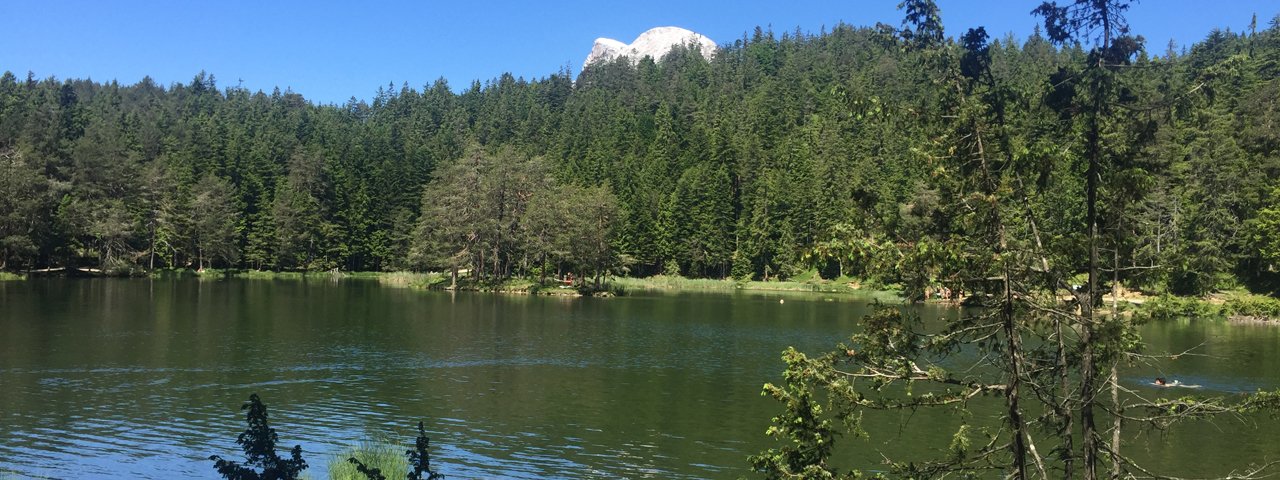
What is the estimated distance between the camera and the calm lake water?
20.7 metres

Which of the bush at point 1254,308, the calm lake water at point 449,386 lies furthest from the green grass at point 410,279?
the bush at point 1254,308

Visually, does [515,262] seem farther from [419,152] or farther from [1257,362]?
[1257,362]

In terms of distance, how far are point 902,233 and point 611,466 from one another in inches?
512

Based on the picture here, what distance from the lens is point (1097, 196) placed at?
32.6ft

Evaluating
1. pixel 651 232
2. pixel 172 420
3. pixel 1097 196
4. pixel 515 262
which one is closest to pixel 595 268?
pixel 515 262

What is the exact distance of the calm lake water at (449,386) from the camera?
20.7 meters

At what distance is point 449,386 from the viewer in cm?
3019

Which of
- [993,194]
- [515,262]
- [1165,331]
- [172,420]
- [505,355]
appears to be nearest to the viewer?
[993,194]

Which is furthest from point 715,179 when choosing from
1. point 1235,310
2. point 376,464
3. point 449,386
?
point 376,464

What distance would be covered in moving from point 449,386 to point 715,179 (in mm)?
88564

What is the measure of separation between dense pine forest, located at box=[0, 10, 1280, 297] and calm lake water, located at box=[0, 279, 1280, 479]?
4039 millimetres

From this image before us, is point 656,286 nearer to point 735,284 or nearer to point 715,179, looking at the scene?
point 735,284

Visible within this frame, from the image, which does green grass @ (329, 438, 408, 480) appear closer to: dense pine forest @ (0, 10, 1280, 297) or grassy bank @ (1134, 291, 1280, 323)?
dense pine forest @ (0, 10, 1280, 297)

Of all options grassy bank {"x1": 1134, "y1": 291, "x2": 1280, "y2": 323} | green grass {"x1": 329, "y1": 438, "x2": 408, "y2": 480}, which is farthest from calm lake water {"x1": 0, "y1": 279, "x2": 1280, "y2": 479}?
grassy bank {"x1": 1134, "y1": 291, "x2": 1280, "y2": 323}
